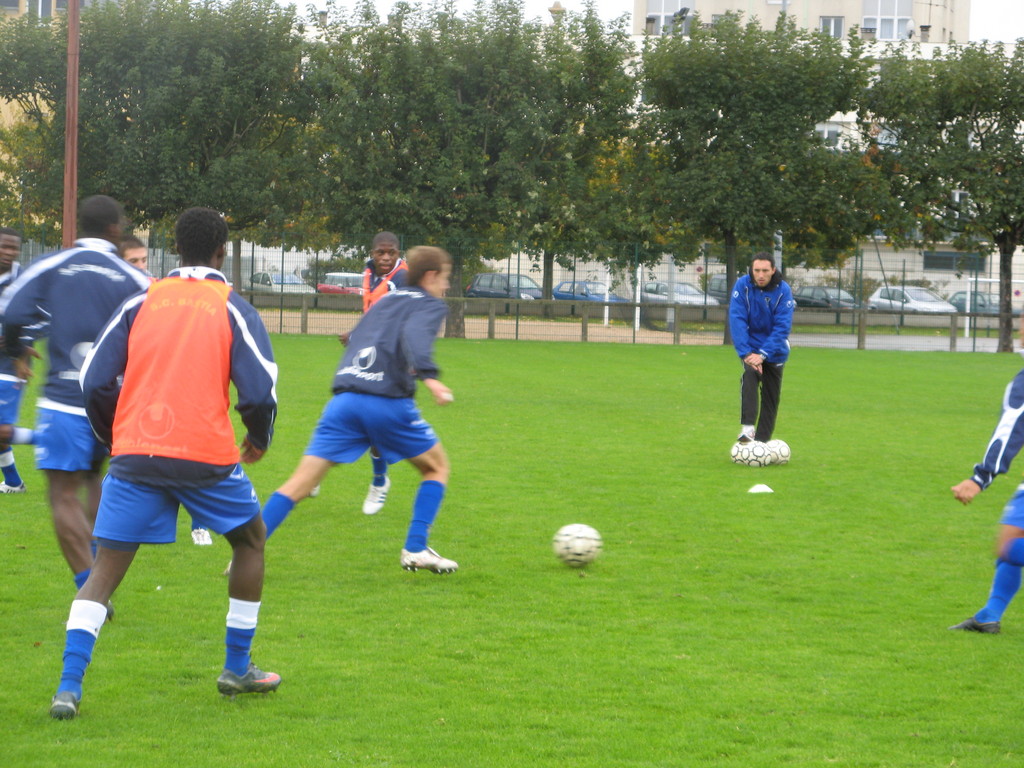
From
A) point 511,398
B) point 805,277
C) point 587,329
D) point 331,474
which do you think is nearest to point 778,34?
point 805,277

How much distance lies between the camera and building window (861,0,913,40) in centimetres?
6538

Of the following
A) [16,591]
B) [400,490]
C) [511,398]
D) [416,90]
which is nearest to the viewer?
[16,591]

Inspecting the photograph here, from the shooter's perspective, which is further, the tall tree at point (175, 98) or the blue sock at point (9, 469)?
the tall tree at point (175, 98)

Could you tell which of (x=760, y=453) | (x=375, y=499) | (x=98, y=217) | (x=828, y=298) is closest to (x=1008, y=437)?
(x=98, y=217)

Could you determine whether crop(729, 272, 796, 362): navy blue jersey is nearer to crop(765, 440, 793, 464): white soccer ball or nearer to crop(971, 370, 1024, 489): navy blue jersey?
crop(765, 440, 793, 464): white soccer ball

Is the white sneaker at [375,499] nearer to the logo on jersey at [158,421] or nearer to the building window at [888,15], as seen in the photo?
the logo on jersey at [158,421]

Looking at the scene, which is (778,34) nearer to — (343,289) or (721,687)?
(343,289)

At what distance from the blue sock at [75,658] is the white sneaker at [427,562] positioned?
8.53 ft

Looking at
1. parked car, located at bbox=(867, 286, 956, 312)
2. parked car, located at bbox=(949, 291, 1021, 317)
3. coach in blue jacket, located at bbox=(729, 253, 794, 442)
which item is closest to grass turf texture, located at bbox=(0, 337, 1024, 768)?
coach in blue jacket, located at bbox=(729, 253, 794, 442)

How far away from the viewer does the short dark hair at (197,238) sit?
4.63 meters

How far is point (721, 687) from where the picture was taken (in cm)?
514

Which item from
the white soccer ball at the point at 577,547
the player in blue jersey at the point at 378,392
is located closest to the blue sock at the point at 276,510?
the player in blue jersey at the point at 378,392

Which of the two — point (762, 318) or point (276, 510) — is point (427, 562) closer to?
point (276, 510)

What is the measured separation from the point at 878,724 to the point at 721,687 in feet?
2.21
